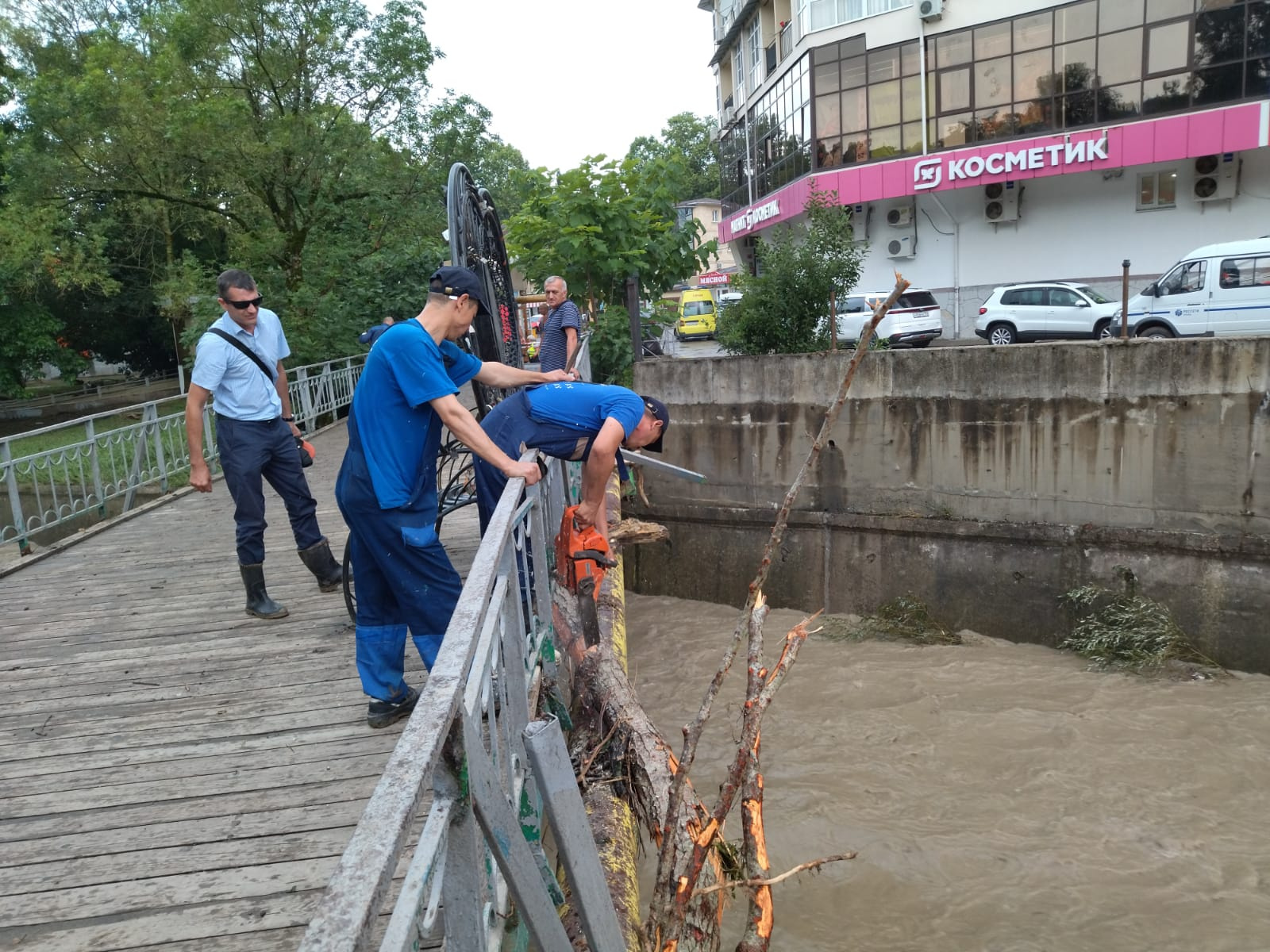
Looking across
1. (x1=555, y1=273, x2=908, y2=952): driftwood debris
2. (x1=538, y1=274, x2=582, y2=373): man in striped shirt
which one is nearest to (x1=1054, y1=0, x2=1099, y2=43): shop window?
(x1=538, y1=274, x2=582, y2=373): man in striped shirt

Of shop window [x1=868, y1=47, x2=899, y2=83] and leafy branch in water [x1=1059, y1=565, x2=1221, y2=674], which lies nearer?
Result: leafy branch in water [x1=1059, y1=565, x2=1221, y2=674]

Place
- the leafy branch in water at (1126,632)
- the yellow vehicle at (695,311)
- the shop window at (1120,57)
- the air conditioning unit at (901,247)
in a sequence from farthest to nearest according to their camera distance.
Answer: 1. the yellow vehicle at (695,311)
2. the air conditioning unit at (901,247)
3. the shop window at (1120,57)
4. the leafy branch in water at (1126,632)

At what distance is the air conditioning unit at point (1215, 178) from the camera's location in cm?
2027

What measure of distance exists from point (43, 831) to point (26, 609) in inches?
122

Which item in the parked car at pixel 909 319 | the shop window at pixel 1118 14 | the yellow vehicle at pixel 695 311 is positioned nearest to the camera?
the parked car at pixel 909 319

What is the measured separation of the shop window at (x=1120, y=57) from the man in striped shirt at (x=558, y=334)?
18555 mm

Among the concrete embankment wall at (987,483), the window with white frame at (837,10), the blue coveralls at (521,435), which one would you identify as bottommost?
the concrete embankment wall at (987,483)

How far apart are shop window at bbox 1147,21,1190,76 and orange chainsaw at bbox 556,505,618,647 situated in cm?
2159

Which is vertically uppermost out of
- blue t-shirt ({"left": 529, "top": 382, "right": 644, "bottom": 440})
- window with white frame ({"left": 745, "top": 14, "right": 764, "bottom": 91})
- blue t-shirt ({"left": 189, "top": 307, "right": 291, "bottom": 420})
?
window with white frame ({"left": 745, "top": 14, "right": 764, "bottom": 91})

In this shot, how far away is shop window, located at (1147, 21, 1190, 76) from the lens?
20047 millimetres

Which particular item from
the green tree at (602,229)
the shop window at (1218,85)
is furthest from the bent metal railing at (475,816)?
the shop window at (1218,85)

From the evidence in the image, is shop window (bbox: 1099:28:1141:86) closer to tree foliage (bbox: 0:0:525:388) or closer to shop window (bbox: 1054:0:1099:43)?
shop window (bbox: 1054:0:1099:43)

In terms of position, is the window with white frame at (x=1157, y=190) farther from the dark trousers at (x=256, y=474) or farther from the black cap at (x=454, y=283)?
the black cap at (x=454, y=283)

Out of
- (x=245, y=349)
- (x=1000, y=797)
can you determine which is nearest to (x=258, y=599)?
(x=245, y=349)
